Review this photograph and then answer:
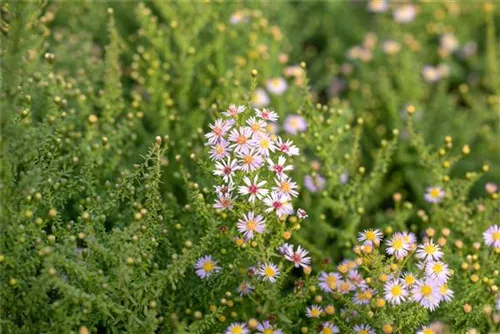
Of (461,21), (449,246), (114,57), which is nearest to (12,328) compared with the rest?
(114,57)

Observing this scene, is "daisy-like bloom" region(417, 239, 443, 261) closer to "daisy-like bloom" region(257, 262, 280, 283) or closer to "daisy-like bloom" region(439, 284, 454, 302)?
"daisy-like bloom" region(439, 284, 454, 302)

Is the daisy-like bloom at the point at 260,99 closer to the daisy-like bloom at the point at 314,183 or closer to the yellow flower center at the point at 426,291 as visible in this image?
the daisy-like bloom at the point at 314,183

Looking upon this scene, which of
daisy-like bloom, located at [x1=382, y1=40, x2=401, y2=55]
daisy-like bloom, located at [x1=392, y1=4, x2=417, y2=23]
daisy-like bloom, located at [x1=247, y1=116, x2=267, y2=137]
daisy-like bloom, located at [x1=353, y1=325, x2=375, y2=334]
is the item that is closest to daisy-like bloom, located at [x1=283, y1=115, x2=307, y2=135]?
daisy-like bloom, located at [x1=382, y1=40, x2=401, y2=55]

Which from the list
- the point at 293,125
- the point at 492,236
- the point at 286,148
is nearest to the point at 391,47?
the point at 293,125

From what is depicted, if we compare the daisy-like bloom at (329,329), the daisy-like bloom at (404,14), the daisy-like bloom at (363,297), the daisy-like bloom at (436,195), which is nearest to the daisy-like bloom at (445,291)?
the daisy-like bloom at (363,297)

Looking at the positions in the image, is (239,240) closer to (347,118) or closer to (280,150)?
(280,150)

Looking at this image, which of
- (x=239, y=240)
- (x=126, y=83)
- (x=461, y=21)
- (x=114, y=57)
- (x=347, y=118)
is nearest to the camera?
(x=239, y=240)
